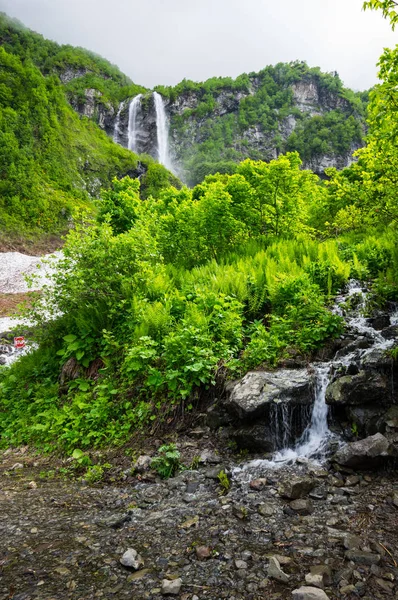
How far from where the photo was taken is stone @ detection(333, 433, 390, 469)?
13.0 feet

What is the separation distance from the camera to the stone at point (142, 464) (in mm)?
4586

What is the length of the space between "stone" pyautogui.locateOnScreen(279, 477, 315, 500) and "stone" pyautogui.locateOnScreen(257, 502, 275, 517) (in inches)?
9.0

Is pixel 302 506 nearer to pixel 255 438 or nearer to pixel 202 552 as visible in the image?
pixel 202 552

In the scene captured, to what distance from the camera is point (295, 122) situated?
139125mm

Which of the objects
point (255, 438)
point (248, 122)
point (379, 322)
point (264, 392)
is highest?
point (248, 122)


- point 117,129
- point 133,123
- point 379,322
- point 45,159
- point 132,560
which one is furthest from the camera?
point 117,129

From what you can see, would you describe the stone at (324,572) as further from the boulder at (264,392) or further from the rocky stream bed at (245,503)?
the boulder at (264,392)

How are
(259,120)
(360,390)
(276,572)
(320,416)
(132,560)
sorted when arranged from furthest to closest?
Answer: (259,120) → (320,416) → (360,390) → (132,560) → (276,572)

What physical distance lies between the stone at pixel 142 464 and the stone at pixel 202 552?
5.56 ft

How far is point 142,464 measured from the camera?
463 centimetres

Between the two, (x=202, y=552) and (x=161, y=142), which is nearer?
(x=202, y=552)

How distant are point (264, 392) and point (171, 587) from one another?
2.82m

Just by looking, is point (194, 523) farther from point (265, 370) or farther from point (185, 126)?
point (185, 126)

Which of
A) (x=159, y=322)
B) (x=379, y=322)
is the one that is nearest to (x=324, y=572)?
(x=159, y=322)
